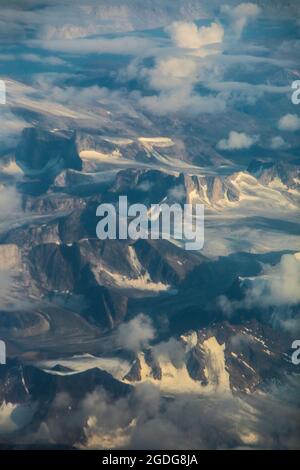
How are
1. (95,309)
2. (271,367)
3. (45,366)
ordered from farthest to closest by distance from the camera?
(95,309)
(271,367)
(45,366)

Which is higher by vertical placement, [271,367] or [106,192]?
[106,192]

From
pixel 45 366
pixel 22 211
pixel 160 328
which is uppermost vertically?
pixel 22 211

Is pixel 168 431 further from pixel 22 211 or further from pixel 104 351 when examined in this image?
pixel 22 211

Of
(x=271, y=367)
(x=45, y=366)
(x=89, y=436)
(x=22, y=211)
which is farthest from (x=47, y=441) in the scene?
(x=22, y=211)

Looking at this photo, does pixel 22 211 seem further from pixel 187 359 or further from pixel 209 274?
pixel 187 359

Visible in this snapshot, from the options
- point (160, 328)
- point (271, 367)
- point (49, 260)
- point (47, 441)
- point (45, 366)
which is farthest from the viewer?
point (49, 260)
